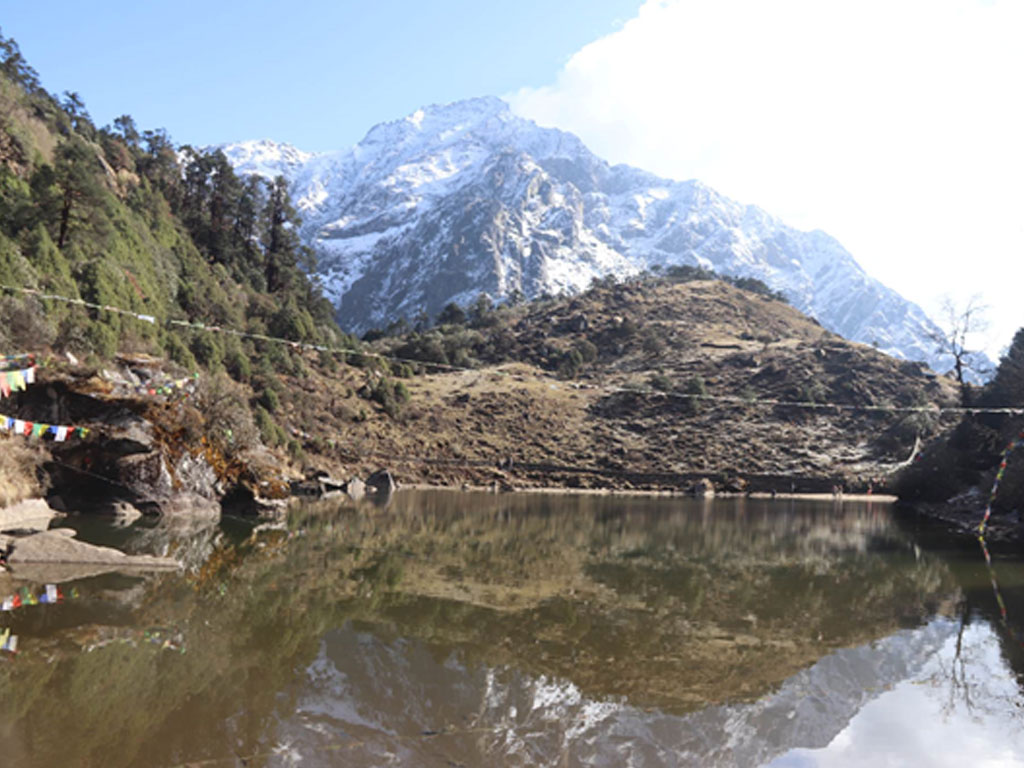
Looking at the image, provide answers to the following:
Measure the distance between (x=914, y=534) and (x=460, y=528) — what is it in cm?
1691

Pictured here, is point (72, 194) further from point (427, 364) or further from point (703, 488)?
point (703, 488)

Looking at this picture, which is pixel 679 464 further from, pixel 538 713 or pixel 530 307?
pixel 530 307

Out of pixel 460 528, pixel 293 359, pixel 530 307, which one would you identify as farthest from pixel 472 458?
pixel 530 307

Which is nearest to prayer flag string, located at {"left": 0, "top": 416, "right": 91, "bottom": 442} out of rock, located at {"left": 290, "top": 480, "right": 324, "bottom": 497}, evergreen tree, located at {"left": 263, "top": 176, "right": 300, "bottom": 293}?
rock, located at {"left": 290, "top": 480, "right": 324, "bottom": 497}

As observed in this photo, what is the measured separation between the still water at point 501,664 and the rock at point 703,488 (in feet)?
90.5

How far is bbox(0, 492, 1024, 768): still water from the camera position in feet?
19.8

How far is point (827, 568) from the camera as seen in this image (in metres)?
17.6

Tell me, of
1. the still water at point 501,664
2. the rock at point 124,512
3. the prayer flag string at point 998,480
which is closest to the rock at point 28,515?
the still water at point 501,664

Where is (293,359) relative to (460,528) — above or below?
above

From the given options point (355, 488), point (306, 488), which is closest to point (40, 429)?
point (306, 488)

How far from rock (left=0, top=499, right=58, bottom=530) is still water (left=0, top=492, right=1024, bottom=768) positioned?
140 centimetres

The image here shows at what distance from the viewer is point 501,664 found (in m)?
8.33

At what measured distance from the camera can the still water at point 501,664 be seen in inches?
238

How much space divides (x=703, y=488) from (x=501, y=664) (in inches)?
1538
